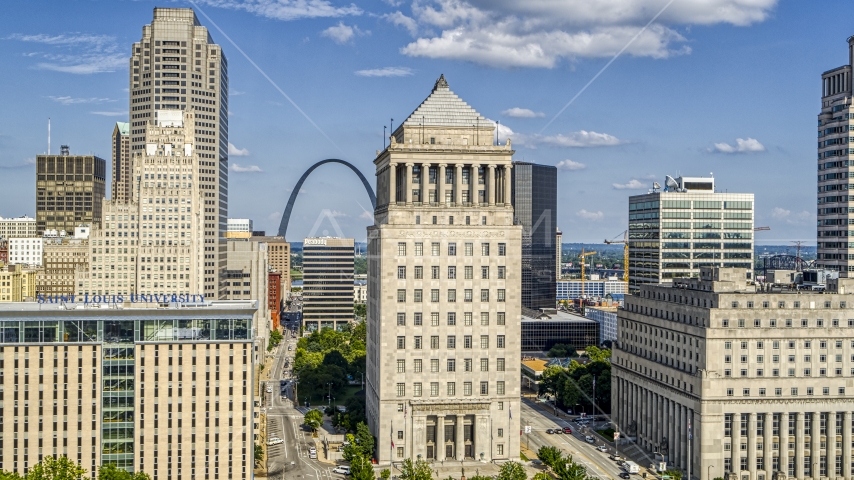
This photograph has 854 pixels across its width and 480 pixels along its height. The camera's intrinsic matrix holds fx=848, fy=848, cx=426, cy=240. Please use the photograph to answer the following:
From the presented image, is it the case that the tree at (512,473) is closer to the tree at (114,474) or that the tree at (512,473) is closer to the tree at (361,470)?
the tree at (361,470)

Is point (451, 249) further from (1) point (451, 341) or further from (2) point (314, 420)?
(2) point (314, 420)

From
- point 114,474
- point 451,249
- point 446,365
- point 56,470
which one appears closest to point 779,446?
point 446,365

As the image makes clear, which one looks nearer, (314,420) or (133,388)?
(133,388)

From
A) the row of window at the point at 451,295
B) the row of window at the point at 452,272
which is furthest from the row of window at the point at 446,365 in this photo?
the row of window at the point at 452,272

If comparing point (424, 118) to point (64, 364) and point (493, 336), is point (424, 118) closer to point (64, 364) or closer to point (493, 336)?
point (493, 336)

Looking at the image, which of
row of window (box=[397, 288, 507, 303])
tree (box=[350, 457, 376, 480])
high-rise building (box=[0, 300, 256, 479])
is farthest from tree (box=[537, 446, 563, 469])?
high-rise building (box=[0, 300, 256, 479])

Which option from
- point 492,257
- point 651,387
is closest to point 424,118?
point 492,257

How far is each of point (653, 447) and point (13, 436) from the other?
118m

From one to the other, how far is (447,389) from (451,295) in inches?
681

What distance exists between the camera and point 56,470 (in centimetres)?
12262

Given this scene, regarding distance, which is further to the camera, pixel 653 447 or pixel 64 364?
pixel 653 447

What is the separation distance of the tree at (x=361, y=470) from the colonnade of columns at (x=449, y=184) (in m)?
47.1

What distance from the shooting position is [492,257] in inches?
6230

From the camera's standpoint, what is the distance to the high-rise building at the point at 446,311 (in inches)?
6112
